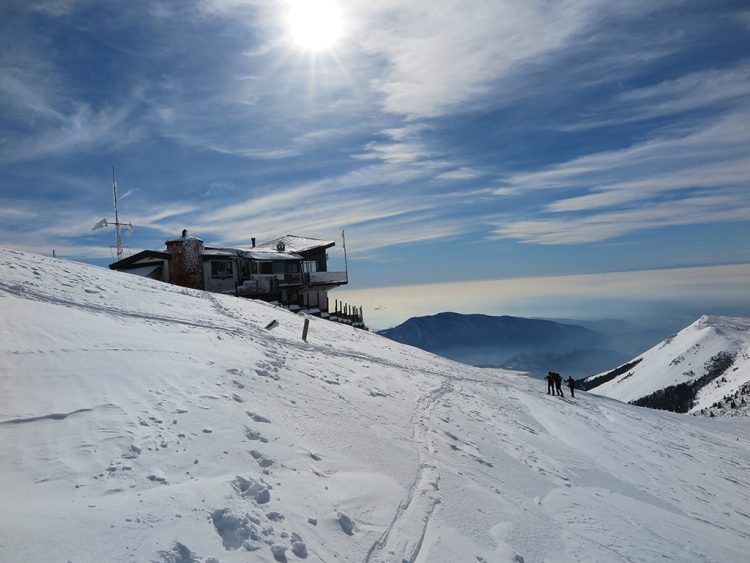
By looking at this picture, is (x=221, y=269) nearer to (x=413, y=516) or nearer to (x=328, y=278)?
(x=328, y=278)

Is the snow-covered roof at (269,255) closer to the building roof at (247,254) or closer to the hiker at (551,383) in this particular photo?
the building roof at (247,254)

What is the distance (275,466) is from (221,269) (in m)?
38.0

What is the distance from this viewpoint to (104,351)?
9727mm

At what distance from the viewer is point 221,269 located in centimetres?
4216

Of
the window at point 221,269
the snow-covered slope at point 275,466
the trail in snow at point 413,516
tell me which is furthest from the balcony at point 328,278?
the trail in snow at point 413,516

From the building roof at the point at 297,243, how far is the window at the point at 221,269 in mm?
9757

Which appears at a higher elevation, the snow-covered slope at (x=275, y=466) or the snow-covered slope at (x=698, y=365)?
the snow-covered slope at (x=275, y=466)

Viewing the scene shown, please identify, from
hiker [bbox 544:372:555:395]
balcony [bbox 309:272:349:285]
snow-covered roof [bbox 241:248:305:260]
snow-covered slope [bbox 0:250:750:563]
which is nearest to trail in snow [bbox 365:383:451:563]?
snow-covered slope [bbox 0:250:750:563]

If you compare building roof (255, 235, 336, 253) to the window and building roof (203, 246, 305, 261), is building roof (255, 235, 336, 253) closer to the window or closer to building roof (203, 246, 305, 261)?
building roof (203, 246, 305, 261)

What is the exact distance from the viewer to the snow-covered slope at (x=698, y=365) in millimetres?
121125

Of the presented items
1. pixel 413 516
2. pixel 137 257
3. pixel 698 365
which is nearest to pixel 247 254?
pixel 137 257

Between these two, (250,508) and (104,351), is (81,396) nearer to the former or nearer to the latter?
(104,351)

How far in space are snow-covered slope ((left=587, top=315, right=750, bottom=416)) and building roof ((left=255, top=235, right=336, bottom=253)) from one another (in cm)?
10366

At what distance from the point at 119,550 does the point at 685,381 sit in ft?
554
